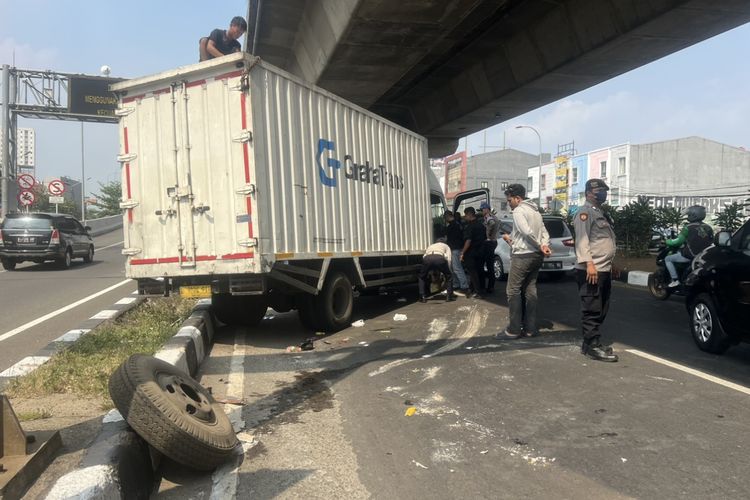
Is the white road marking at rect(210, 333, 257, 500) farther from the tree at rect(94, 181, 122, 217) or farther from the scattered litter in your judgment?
the tree at rect(94, 181, 122, 217)

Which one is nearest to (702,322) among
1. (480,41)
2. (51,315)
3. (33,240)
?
(480,41)

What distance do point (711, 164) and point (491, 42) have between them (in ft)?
157

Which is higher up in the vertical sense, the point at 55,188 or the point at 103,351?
the point at 55,188

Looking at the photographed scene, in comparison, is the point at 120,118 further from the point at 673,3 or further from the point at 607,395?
the point at 673,3

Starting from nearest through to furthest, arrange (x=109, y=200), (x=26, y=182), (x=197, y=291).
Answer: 1. (x=197, y=291)
2. (x=26, y=182)
3. (x=109, y=200)

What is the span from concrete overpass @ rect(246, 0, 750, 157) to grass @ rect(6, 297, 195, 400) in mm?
5713

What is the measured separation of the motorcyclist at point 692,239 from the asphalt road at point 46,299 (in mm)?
9753

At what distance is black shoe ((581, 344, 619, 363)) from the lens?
5.77m

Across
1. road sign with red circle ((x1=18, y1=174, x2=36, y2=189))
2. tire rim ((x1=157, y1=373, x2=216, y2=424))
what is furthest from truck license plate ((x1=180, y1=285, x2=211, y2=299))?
road sign with red circle ((x1=18, y1=174, x2=36, y2=189))

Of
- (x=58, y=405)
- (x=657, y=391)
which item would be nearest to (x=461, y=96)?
(x=657, y=391)

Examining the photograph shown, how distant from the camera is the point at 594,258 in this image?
587 cm

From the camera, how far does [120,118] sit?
23.1ft

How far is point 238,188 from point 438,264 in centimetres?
516

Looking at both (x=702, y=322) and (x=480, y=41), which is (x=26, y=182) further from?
(x=702, y=322)
